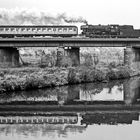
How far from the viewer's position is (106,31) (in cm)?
6150

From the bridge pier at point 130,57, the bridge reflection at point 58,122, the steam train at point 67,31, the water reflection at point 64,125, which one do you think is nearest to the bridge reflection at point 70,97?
the bridge reflection at point 58,122

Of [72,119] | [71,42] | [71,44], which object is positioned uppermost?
[71,42]

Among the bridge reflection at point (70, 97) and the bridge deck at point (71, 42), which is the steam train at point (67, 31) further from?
the bridge reflection at point (70, 97)

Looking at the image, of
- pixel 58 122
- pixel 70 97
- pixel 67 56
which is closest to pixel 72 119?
pixel 58 122

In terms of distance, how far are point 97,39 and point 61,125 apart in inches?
1637

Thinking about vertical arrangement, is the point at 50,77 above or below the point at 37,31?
below

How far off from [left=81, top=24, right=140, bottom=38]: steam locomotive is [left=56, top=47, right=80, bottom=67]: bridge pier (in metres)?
5.21

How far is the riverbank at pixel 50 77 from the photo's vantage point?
36.2 m

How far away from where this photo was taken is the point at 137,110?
25.5m

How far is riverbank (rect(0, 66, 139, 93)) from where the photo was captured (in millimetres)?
36219

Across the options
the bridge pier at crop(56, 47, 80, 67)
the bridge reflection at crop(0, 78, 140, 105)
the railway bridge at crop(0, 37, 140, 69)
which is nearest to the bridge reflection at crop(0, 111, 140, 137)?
the bridge reflection at crop(0, 78, 140, 105)

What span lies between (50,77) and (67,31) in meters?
19.9

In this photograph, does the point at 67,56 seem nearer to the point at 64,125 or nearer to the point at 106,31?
the point at 106,31

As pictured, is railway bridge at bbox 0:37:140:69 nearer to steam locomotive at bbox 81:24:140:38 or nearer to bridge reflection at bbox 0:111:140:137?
steam locomotive at bbox 81:24:140:38
